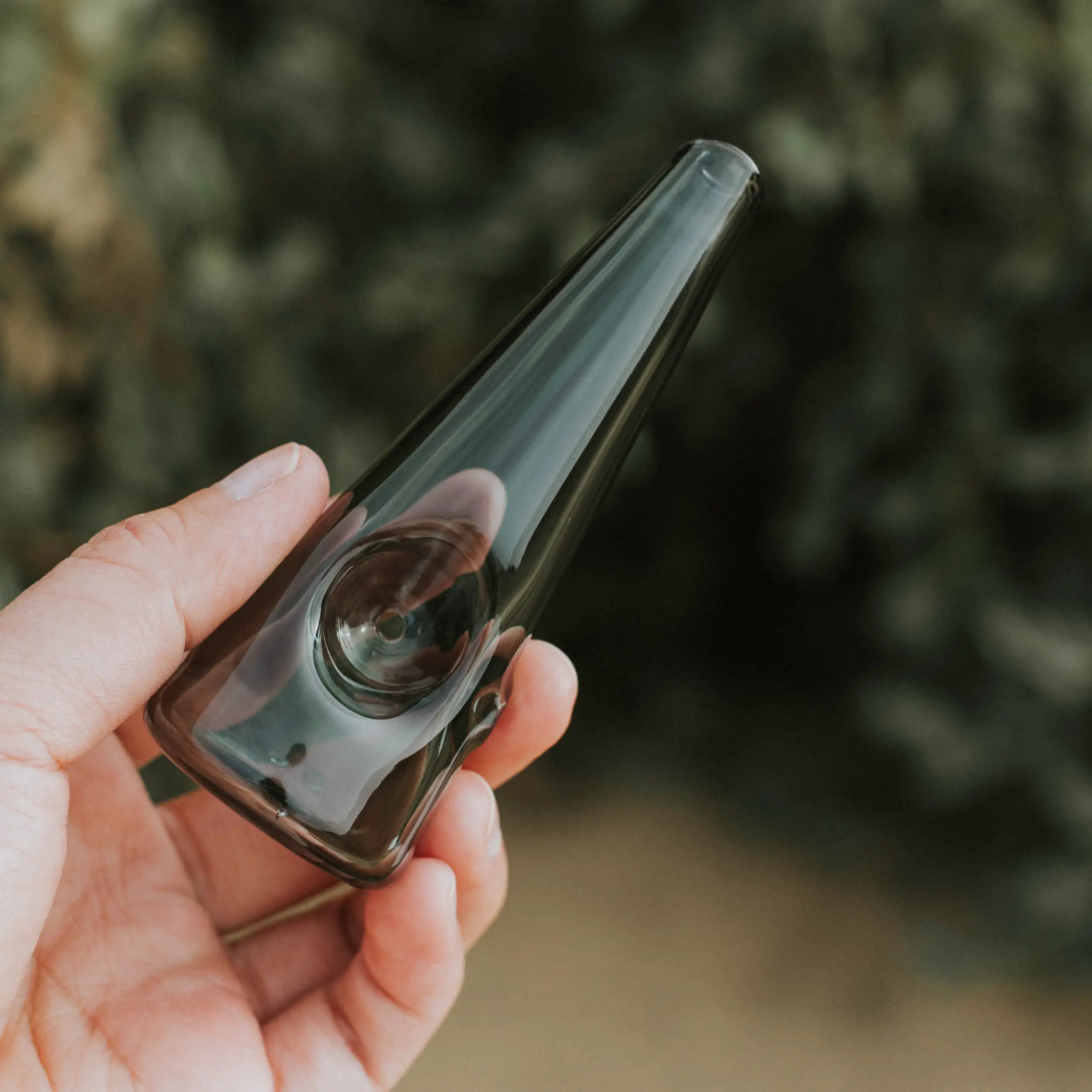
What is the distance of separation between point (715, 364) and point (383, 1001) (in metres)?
0.59

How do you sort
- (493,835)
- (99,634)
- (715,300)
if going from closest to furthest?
(99,634) → (493,835) → (715,300)

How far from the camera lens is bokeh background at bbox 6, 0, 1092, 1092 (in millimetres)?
801

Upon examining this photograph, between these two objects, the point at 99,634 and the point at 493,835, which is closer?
the point at 99,634

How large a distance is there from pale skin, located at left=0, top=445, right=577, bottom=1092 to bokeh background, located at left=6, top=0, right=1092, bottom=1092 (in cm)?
32

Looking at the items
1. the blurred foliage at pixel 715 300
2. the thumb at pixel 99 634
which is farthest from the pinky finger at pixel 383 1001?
the blurred foliage at pixel 715 300

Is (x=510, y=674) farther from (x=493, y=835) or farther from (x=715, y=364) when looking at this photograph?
(x=715, y=364)

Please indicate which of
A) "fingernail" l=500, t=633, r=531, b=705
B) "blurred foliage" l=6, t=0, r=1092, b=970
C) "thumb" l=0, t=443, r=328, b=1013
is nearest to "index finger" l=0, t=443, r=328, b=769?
"thumb" l=0, t=443, r=328, b=1013

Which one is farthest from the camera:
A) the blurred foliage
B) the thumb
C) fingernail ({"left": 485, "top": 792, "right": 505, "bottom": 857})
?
the blurred foliage

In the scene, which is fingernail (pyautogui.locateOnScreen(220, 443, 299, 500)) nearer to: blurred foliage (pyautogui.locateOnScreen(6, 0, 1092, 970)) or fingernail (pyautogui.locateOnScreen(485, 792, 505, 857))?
fingernail (pyautogui.locateOnScreen(485, 792, 505, 857))

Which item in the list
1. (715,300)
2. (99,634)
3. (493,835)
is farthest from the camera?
(715,300)

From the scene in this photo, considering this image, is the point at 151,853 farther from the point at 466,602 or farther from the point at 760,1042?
the point at 760,1042

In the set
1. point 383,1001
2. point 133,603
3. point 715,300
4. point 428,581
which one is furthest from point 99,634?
point 715,300

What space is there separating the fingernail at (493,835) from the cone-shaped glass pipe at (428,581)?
0.07m

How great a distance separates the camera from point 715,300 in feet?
2.86
